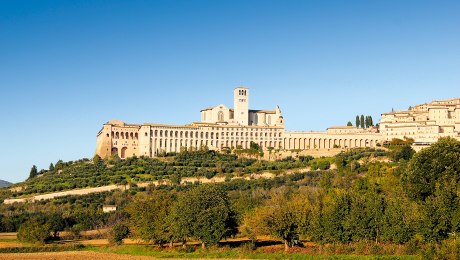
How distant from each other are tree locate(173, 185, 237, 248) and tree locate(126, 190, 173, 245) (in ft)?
4.36

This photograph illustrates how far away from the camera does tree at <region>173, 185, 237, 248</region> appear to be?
40031 millimetres

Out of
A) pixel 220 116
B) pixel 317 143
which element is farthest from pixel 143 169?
pixel 317 143

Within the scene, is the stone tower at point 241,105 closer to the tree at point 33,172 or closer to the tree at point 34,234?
the tree at point 33,172

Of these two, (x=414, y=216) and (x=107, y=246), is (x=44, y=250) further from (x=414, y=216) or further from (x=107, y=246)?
(x=414, y=216)

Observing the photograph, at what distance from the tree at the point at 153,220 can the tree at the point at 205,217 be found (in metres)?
1.33

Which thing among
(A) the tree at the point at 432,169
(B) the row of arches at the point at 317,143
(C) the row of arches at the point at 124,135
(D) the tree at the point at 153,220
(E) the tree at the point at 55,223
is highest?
(C) the row of arches at the point at 124,135

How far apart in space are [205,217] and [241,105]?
69.8 metres

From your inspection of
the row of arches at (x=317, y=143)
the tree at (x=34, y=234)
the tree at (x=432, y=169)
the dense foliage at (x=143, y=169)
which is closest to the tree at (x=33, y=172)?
the dense foliage at (x=143, y=169)

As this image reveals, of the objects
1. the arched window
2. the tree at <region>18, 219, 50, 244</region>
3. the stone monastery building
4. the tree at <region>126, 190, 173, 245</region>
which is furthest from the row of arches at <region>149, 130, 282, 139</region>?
the tree at <region>18, 219, 50, 244</region>

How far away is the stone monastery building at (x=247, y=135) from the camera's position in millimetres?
98812

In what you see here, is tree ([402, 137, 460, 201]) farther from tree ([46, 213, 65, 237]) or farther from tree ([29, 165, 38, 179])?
tree ([29, 165, 38, 179])

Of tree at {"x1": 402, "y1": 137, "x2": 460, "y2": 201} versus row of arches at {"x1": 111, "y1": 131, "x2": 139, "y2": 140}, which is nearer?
tree at {"x1": 402, "y1": 137, "x2": 460, "y2": 201}

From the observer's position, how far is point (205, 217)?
40.3 metres

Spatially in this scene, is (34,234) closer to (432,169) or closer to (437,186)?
(437,186)
